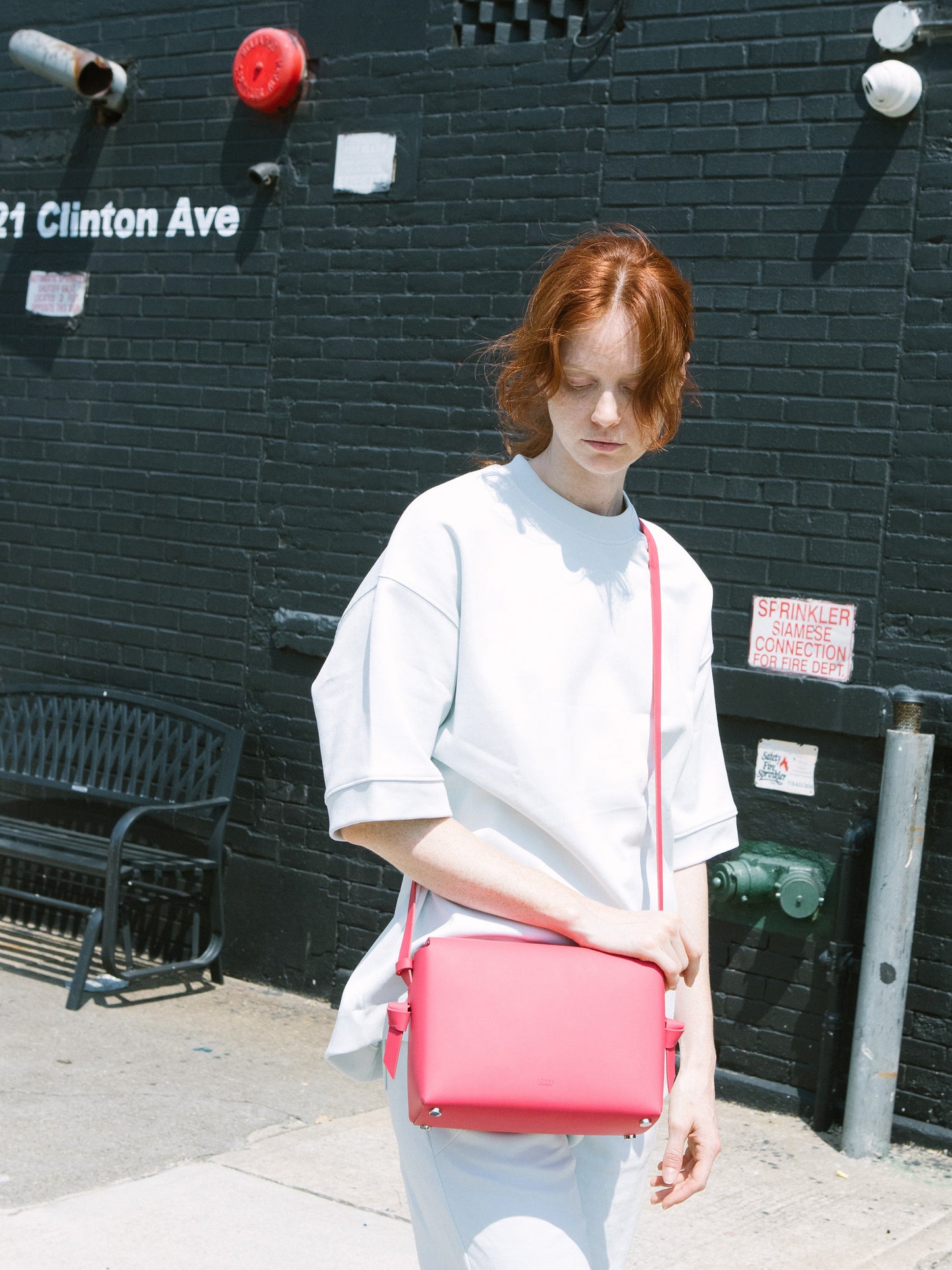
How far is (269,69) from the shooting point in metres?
5.69

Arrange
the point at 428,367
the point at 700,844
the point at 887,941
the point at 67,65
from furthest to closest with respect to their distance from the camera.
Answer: the point at 67,65
the point at 428,367
the point at 887,941
the point at 700,844

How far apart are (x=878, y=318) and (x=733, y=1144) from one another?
2.56 meters

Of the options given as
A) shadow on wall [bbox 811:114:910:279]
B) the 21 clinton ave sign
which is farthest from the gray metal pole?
the 21 clinton ave sign

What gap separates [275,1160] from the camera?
4078 mm

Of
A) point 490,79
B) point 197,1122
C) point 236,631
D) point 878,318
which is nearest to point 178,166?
point 490,79

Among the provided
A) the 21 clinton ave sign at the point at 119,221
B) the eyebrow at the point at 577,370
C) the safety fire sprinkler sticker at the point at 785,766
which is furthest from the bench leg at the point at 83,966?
the eyebrow at the point at 577,370

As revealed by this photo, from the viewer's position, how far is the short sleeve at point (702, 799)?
207 centimetres

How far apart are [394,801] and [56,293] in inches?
211

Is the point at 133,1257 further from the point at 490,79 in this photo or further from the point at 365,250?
the point at 490,79

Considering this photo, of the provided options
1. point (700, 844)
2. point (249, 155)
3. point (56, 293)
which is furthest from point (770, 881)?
point (56, 293)

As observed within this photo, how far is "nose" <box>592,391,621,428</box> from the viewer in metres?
1.88

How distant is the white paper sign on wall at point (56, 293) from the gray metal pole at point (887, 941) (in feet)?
13.2

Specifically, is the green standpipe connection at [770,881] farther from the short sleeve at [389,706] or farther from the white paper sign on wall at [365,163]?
the short sleeve at [389,706]

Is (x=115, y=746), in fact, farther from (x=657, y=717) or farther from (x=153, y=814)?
(x=657, y=717)
